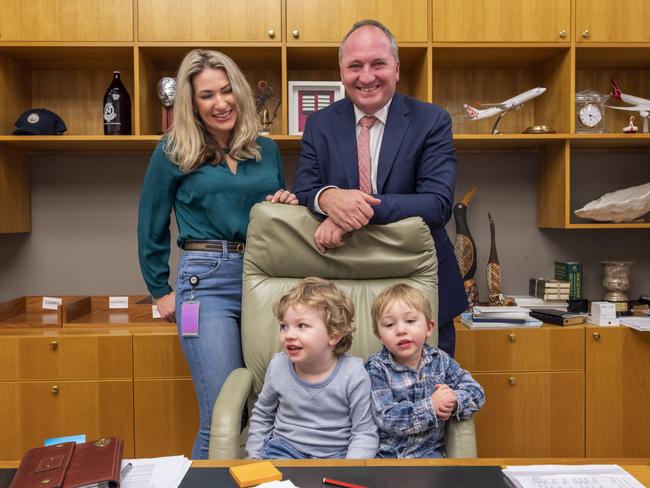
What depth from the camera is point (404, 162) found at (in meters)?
1.77

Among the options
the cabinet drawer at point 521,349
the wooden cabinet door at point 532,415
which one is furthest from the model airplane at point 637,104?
the wooden cabinet door at point 532,415

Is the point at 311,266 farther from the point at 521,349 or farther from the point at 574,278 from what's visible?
the point at 574,278

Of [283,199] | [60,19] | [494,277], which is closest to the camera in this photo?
[283,199]

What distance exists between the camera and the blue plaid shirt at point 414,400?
1.37m

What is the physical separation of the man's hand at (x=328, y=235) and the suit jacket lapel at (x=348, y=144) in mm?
268

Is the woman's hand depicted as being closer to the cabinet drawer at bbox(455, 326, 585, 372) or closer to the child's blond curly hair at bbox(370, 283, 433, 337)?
the child's blond curly hair at bbox(370, 283, 433, 337)

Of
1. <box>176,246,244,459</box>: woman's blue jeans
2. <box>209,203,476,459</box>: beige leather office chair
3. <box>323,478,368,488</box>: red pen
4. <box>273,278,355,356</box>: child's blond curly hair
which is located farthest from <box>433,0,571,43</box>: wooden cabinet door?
<box>323,478,368,488</box>: red pen

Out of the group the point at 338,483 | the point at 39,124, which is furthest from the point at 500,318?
the point at 39,124

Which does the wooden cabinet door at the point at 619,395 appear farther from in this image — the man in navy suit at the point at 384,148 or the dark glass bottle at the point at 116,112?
the dark glass bottle at the point at 116,112

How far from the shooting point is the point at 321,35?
257 cm

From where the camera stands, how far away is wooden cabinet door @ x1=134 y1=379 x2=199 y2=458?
2414mm

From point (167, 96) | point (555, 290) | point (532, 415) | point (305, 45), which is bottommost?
point (532, 415)

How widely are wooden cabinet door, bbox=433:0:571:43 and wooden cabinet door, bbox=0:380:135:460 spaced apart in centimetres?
199

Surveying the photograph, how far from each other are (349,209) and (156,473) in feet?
2.54
